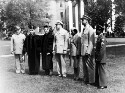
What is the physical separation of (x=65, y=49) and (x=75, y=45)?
546mm

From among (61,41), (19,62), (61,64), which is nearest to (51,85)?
(61,64)

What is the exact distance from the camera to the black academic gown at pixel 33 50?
34.2 feet

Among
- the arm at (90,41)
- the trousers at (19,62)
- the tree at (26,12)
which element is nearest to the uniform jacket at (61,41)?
the arm at (90,41)

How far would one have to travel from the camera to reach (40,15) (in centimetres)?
5694

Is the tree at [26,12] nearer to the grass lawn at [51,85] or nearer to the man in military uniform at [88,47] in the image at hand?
the grass lawn at [51,85]

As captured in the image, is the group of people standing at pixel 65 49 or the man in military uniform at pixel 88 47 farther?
the man in military uniform at pixel 88 47

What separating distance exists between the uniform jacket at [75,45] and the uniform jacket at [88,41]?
524mm

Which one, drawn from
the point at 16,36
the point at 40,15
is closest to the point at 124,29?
the point at 40,15

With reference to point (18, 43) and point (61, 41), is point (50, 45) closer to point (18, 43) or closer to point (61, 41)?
point (61, 41)

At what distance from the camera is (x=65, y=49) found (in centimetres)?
970

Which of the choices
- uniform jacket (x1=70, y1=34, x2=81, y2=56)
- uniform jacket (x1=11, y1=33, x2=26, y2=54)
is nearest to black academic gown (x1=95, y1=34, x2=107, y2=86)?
uniform jacket (x1=70, y1=34, x2=81, y2=56)

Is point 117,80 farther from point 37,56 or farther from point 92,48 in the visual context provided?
point 37,56

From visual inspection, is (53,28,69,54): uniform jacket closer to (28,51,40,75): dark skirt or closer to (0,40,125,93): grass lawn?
(0,40,125,93): grass lawn

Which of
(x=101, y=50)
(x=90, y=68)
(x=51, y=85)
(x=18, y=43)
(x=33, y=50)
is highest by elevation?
(x=18, y=43)
